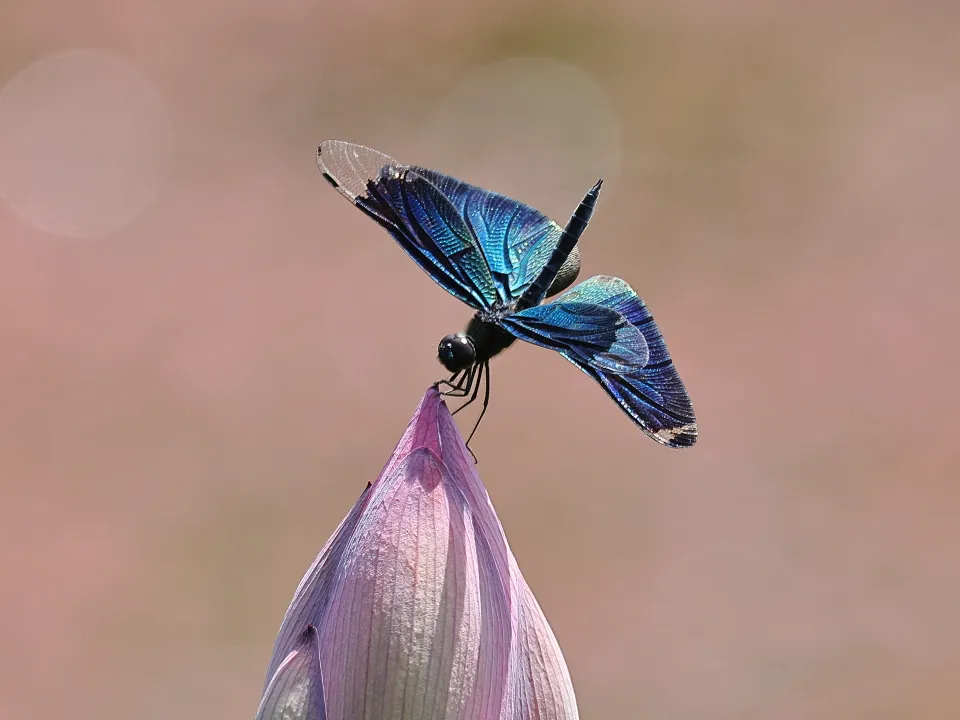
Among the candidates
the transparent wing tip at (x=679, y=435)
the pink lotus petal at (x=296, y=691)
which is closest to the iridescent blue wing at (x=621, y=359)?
the transparent wing tip at (x=679, y=435)

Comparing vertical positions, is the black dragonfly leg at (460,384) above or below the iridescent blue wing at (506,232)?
below

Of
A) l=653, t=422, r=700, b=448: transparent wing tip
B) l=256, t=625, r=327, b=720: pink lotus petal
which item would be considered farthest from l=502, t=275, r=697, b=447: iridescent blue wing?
l=256, t=625, r=327, b=720: pink lotus petal

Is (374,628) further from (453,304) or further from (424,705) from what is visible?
(453,304)

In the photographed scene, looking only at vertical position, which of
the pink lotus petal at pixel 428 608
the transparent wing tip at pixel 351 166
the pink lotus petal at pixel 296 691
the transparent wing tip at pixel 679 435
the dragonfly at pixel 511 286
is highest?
the transparent wing tip at pixel 351 166

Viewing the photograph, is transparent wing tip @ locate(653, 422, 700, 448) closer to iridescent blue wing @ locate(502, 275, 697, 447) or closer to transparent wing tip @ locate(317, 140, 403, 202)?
iridescent blue wing @ locate(502, 275, 697, 447)

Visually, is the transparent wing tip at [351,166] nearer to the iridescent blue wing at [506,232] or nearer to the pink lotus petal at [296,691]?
the iridescent blue wing at [506,232]

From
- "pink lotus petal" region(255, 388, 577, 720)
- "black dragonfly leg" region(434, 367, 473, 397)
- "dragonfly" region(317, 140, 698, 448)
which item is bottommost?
"pink lotus petal" region(255, 388, 577, 720)

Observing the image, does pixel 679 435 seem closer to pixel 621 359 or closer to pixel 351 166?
pixel 621 359

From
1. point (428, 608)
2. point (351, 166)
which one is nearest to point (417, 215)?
point (351, 166)

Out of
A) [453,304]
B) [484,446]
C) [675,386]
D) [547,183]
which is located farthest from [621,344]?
[547,183]
